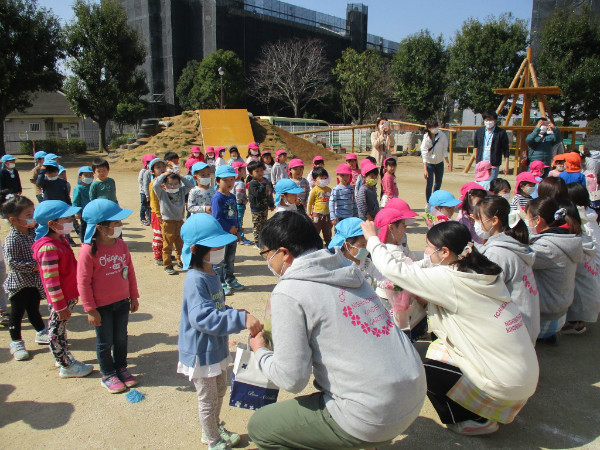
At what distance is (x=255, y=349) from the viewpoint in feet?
8.01

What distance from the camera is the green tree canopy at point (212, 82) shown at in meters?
37.8

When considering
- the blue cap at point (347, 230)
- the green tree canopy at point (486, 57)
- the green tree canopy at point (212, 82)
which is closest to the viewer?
the blue cap at point (347, 230)

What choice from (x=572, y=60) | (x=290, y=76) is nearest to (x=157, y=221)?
(x=572, y=60)

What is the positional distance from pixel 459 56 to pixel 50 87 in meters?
25.7

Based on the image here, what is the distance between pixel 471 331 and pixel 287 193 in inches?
156

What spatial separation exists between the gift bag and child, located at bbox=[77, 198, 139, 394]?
1.53 m

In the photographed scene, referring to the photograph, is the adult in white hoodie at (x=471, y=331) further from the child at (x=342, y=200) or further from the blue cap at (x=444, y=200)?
the child at (x=342, y=200)

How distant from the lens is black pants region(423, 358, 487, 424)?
3072 mm

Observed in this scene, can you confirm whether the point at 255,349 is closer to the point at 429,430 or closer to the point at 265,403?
the point at 265,403

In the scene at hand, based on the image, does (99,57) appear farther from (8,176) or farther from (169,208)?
(169,208)

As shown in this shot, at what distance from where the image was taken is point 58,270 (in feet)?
12.1

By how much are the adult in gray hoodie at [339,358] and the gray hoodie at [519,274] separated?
1464mm

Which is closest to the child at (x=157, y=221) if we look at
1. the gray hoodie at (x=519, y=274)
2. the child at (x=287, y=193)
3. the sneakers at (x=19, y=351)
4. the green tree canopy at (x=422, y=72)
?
the child at (x=287, y=193)

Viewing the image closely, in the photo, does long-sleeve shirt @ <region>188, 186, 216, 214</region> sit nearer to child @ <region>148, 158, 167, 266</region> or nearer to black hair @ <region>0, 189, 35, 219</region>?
child @ <region>148, 158, 167, 266</region>
